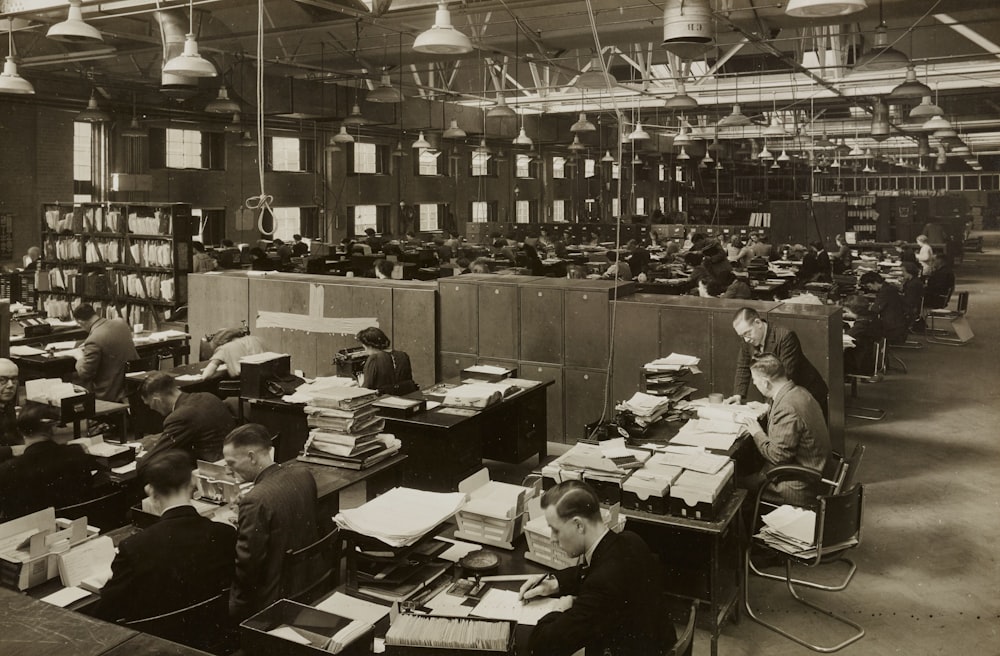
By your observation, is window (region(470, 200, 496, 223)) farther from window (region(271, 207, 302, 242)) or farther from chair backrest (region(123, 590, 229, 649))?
chair backrest (region(123, 590, 229, 649))

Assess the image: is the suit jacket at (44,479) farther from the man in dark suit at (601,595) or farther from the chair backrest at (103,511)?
the man in dark suit at (601,595)

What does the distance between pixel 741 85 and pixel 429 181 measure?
989 cm

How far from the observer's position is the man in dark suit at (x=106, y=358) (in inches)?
309

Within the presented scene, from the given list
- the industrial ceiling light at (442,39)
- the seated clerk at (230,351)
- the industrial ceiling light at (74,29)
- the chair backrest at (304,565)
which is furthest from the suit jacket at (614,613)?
the industrial ceiling light at (74,29)

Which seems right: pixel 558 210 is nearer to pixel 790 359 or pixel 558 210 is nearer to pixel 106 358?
pixel 106 358

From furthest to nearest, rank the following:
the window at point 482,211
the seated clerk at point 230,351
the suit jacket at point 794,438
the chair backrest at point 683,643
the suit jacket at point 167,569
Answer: the window at point 482,211 < the seated clerk at point 230,351 < the suit jacket at point 794,438 < the suit jacket at point 167,569 < the chair backrest at point 683,643

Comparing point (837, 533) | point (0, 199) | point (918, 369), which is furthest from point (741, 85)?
point (837, 533)

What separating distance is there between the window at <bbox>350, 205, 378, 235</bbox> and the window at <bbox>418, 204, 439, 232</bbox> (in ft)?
7.51

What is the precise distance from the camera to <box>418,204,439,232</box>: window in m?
25.9

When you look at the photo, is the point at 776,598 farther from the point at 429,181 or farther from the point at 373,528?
the point at 429,181

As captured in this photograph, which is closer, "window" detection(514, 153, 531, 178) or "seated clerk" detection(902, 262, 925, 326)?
"seated clerk" detection(902, 262, 925, 326)

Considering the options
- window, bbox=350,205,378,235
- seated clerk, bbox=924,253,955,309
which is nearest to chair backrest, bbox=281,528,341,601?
seated clerk, bbox=924,253,955,309

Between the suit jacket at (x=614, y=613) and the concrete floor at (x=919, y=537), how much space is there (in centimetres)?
160

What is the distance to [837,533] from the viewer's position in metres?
4.38
